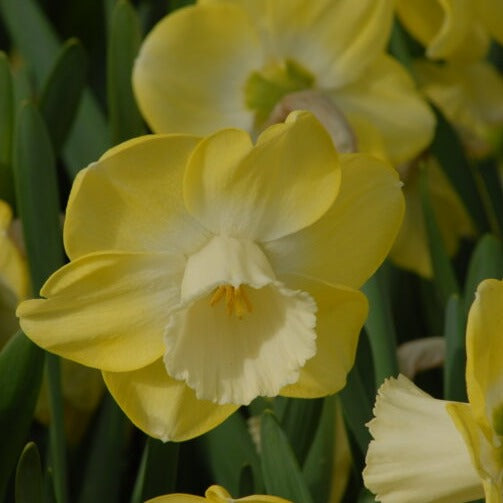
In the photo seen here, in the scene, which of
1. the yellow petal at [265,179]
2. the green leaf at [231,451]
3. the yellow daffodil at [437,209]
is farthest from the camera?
the yellow daffodil at [437,209]

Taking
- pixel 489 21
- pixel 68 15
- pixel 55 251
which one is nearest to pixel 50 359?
pixel 55 251

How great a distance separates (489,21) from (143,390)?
67 cm

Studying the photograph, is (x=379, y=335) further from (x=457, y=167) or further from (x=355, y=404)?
(x=457, y=167)

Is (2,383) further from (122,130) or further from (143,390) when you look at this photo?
(122,130)

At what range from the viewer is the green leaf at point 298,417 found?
92 centimetres

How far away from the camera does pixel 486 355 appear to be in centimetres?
67

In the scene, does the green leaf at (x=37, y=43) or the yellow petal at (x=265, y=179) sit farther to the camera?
the green leaf at (x=37, y=43)

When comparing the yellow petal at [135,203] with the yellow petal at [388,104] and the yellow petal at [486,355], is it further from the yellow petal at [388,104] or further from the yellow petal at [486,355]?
the yellow petal at [388,104]

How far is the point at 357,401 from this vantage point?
87 cm

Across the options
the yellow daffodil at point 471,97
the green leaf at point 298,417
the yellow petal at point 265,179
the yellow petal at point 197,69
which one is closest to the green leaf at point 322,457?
the green leaf at point 298,417

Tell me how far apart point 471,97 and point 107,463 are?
0.63 m

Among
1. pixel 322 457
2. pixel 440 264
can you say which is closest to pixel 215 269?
pixel 322 457

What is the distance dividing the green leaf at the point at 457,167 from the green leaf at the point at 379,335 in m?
0.36

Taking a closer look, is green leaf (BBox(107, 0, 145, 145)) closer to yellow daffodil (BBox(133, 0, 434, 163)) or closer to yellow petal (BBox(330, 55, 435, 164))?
yellow daffodil (BBox(133, 0, 434, 163))
